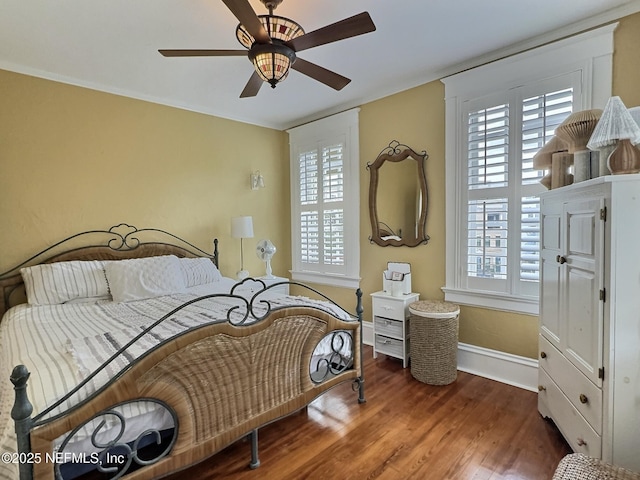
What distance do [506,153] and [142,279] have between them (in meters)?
3.19

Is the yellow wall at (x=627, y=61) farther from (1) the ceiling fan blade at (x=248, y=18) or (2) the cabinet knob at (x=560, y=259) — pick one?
(1) the ceiling fan blade at (x=248, y=18)

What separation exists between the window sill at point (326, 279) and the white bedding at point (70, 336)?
1540mm

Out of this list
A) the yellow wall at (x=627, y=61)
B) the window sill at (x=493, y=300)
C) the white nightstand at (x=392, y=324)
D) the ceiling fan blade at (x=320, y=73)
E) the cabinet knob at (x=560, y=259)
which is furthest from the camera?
the white nightstand at (x=392, y=324)

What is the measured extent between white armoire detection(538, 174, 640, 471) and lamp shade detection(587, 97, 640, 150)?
207 millimetres

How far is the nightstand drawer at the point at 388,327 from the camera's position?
123 inches

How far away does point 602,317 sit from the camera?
1.51m

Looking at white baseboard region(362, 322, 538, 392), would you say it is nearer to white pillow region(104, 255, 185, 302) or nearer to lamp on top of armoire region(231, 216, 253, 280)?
lamp on top of armoire region(231, 216, 253, 280)

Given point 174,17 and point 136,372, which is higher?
point 174,17

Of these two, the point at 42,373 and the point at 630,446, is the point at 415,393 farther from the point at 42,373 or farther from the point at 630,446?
the point at 42,373

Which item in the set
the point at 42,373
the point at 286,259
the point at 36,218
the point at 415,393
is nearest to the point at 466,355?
the point at 415,393

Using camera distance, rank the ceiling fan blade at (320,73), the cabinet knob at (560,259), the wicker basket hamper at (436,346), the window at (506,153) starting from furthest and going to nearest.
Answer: the wicker basket hamper at (436,346) → the window at (506,153) → the ceiling fan blade at (320,73) → the cabinet knob at (560,259)

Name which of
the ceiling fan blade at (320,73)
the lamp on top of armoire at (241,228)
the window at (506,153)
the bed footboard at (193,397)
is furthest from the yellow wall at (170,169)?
the bed footboard at (193,397)

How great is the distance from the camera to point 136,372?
1354 mm

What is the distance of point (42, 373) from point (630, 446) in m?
2.55
